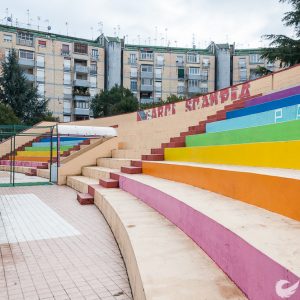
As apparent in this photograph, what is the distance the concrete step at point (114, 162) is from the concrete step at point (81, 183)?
2.99 ft

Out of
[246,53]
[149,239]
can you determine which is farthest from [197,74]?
[149,239]

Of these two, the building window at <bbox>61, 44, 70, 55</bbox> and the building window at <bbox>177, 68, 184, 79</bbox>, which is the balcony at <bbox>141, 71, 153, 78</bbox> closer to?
the building window at <bbox>177, 68, 184, 79</bbox>

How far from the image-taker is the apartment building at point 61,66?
157 ft

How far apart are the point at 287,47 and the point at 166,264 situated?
17459 mm

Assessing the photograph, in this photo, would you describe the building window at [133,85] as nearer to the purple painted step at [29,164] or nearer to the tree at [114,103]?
the tree at [114,103]

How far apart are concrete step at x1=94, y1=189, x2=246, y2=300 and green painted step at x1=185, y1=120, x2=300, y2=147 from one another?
2.23 m

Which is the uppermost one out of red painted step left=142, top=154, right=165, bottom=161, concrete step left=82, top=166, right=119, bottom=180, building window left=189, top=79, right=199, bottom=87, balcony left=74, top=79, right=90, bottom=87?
building window left=189, top=79, right=199, bottom=87

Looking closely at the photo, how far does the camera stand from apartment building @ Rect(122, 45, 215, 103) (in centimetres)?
5653

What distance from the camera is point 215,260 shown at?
275 cm

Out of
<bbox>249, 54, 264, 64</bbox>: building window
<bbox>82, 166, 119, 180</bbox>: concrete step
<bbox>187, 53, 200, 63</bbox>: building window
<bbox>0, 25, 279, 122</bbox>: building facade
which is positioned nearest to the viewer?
<bbox>82, 166, 119, 180</bbox>: concrete step

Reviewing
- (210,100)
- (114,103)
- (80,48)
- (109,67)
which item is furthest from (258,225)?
(109,67)

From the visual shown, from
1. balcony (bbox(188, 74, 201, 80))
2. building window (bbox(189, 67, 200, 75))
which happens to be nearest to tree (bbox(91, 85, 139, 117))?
balcony (bbox(188, 74, 201, 80))

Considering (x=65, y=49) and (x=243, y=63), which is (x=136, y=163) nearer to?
(x=65, y=49)

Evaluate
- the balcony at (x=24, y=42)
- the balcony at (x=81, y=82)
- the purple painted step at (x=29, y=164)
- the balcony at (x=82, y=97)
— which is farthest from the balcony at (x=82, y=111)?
the purple painted step at (x=29, y=164)
